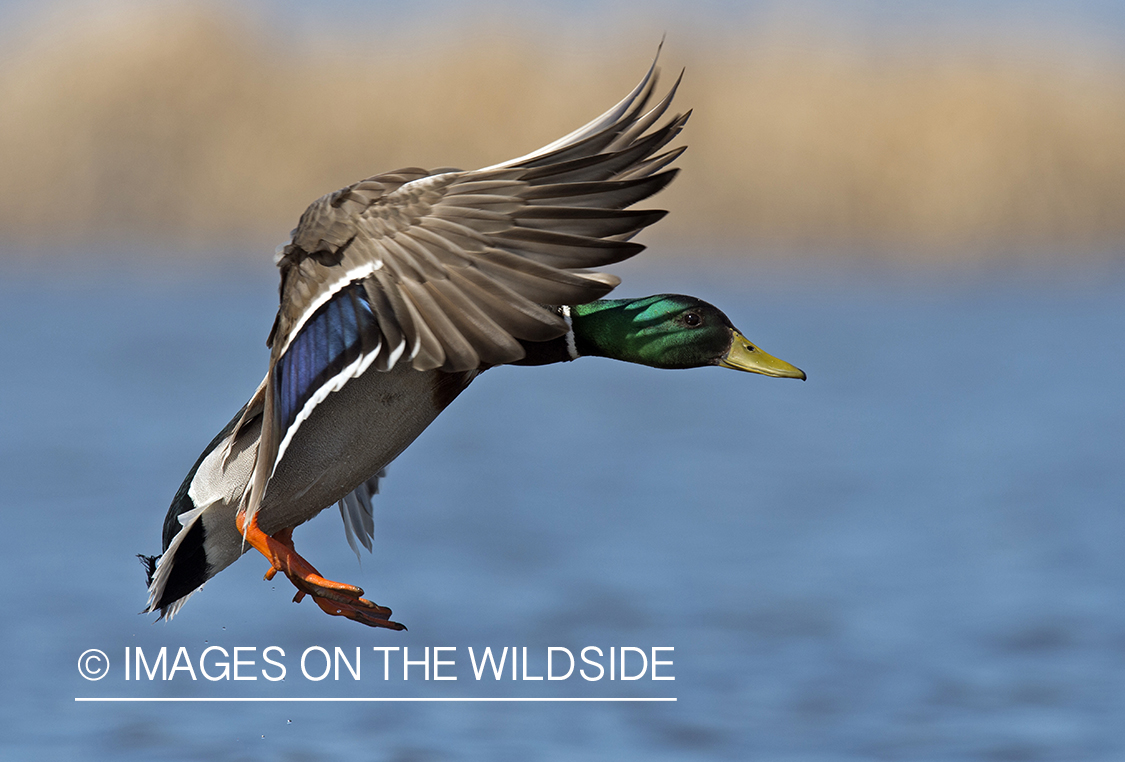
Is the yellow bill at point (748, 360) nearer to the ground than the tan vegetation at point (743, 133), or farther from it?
nearer to the ground

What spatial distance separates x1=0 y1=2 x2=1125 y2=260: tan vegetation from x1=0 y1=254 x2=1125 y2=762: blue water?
201 cm

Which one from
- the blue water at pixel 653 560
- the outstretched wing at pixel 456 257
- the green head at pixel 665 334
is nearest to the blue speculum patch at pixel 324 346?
the outstretched wing at pixel 456 257

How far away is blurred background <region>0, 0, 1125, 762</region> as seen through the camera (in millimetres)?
8477

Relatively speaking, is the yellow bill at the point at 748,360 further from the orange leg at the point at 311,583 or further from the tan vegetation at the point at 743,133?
the tan vegetation at the point at 743,133

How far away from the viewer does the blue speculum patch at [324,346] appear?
3.99 m

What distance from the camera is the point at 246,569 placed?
36.1ft

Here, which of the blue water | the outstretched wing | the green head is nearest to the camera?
the outstretched wing

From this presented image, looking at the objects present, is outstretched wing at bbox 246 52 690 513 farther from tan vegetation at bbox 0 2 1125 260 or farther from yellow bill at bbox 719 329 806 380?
tan vegetation at bbox 0 2 1125 260

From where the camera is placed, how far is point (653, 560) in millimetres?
11844

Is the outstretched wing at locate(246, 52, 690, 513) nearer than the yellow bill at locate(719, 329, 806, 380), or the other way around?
the outstretched wing at locate(246, 52, 690, 513)

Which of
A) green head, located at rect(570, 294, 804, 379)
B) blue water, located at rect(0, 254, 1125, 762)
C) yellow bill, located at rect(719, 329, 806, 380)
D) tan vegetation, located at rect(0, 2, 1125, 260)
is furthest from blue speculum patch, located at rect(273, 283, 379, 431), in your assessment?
tan vegetation, located at rect(0, 2, 1125, 260)

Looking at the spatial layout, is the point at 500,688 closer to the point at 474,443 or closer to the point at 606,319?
the point at 606,319

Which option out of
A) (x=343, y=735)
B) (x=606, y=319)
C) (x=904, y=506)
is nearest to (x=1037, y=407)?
(x=904, y=506)

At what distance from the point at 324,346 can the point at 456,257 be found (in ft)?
1.38
